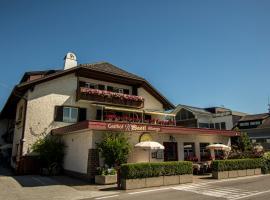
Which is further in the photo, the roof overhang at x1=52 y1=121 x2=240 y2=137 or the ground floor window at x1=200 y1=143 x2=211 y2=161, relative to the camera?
the ground floor window at x1=200 y1=143 x2=211 y2=161

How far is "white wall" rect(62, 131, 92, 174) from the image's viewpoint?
18562 millimetres

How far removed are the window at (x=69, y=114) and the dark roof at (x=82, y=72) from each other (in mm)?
3017

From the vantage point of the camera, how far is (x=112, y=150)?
1748cm

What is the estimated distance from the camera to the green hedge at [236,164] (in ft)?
62.0

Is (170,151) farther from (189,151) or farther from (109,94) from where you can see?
(109,94)

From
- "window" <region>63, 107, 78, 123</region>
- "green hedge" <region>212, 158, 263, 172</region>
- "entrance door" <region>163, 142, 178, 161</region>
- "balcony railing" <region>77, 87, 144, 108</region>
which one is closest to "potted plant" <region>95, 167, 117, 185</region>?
"entrance door" <region>163, 142, 178, 161</region>

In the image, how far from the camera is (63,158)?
22281 millimetres

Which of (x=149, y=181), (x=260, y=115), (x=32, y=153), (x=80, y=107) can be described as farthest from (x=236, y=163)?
(x=260, y=115)

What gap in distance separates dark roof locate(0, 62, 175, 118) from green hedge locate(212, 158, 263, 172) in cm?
1170

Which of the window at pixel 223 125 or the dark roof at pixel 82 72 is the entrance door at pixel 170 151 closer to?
the dark roof at pixel 82 72

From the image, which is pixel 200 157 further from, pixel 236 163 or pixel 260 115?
pixel 260 115

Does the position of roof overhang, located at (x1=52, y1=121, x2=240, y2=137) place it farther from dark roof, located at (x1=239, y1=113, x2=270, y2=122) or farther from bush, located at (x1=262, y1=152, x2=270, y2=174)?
dark roof, located at (x1=239, y1=113, x2=270, y2=122)

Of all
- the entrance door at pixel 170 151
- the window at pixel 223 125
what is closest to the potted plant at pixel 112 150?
the entrance door at pixel 170 151

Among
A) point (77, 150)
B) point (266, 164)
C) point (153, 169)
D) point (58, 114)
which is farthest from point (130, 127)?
point (266, 164)
